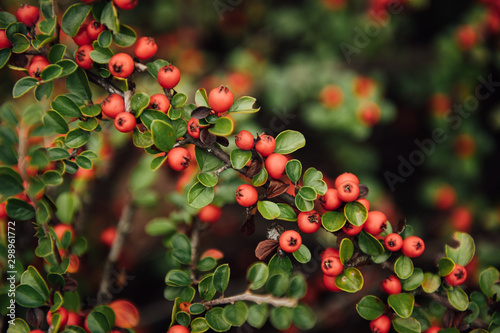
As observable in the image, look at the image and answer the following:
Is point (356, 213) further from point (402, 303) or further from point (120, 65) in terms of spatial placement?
→ point (120, 65)

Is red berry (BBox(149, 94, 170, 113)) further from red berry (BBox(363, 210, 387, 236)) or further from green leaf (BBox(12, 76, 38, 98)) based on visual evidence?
red berry (BBox(363, 210, 387, 236))

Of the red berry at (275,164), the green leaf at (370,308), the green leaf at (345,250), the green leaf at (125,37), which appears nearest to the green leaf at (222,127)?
the red berry at (275,164)

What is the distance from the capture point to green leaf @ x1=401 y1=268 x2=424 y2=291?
120 centimetres

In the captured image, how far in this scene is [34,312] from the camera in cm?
123

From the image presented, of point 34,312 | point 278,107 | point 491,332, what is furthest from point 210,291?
point 278,107

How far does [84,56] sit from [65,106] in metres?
0.18

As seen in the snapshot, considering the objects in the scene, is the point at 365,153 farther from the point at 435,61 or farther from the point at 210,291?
the point at 210,291

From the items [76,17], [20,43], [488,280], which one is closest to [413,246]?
[488,280]

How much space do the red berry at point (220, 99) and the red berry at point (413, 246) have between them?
755 millimetres

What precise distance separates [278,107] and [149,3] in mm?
2355

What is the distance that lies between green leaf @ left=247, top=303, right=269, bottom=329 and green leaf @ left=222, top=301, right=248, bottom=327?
0.31 ft

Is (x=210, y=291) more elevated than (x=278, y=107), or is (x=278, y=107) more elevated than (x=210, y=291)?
(x=210, y=291)

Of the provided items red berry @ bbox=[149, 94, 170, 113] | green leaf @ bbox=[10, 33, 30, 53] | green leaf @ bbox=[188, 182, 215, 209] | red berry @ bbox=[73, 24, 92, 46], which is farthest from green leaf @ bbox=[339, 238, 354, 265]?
green leaf @ bbox=[10, 33, 30, 53]

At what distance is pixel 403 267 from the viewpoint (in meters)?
1.18
